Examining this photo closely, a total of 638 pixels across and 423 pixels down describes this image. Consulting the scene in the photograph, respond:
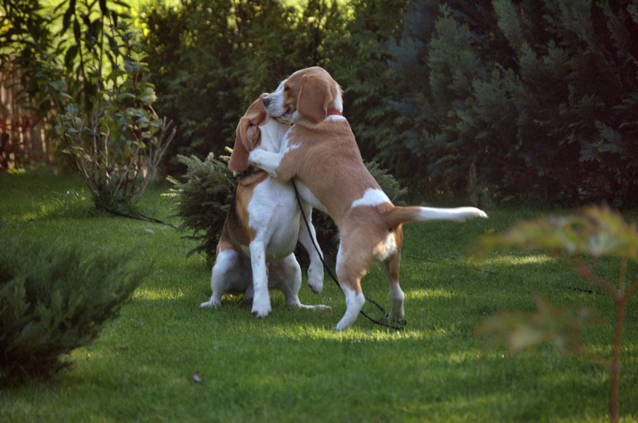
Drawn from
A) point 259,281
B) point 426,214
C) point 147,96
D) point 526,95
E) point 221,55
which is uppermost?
point 526,95

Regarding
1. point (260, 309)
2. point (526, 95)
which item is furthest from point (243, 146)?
point (526, 95)

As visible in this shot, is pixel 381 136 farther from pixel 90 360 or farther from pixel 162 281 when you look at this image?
pixel 90 360

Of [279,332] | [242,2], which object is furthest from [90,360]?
[242,2]

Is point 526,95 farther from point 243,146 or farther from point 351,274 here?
point 351,274

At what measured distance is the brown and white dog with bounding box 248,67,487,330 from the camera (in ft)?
12.5

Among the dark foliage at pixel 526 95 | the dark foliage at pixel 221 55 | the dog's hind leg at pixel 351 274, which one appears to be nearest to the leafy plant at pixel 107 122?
the dark foliage at pixel 221 55

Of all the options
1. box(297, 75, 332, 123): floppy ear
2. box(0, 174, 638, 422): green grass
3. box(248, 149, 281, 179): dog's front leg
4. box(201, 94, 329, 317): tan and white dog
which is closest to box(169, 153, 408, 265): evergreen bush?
box(0, 174, 638, 422): green grass

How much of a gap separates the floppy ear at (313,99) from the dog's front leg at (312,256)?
2.25 ft

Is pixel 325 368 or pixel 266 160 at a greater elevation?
pixel 266 160

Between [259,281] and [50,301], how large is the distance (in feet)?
5.57

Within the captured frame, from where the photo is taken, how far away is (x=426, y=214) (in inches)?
144

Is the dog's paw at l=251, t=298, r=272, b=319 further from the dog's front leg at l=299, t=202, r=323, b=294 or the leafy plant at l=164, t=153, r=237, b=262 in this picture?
the leafy plant at l=164, t=153, r=237, b=262

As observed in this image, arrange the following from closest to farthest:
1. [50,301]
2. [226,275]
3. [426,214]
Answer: [50,301] → [426,214] → [226,275]

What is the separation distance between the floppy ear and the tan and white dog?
0.36 meters
